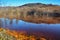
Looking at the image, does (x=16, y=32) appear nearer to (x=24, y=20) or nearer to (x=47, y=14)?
(x=24, y=20)

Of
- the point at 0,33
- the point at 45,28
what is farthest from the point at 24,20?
the point at 0,33

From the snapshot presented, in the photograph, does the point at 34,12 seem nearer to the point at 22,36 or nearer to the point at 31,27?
the point at 31,27

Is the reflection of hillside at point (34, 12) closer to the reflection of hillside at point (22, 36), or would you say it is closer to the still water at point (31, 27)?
the still water at point (31, 27)

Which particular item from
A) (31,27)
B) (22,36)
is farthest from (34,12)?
(22,36)

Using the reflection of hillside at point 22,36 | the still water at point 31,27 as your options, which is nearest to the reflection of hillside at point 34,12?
the still water at point 31,27

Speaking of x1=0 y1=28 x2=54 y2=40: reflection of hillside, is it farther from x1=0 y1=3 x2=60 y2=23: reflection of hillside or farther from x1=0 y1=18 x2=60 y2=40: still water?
x1=0 y1=3 x2=60 y2=23: reflection of hillside

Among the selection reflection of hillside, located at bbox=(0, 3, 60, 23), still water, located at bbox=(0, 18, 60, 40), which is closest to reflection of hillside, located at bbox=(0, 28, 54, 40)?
still water, located at bbox=(0, 18, 60, 40)
